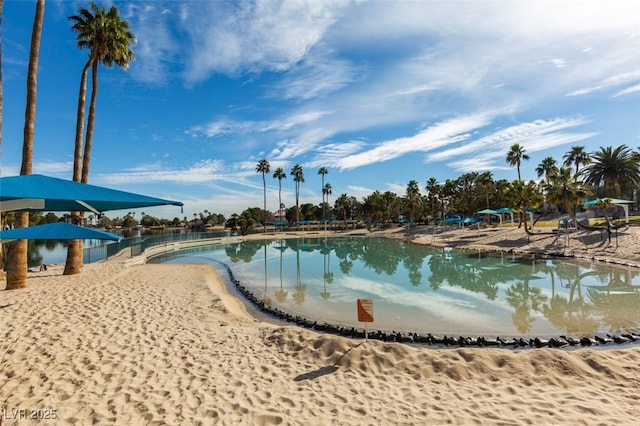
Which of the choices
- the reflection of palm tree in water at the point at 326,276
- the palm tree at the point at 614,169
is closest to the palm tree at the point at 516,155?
the palm tree at the point at 614,169

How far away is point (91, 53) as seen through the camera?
644 inches

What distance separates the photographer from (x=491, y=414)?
4.79 meters

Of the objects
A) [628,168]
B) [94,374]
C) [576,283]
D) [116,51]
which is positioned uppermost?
[116,51]

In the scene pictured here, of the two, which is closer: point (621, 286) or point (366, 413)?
point (366, 413)

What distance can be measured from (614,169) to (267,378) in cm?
5175

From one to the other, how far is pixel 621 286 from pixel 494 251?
17206mm

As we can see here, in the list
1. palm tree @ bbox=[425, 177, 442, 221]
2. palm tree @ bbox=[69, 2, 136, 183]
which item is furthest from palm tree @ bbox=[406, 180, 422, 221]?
palm tree @ bbox=[69, 2, 136, 183]

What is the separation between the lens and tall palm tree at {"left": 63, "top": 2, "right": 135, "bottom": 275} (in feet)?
Result: 52.1

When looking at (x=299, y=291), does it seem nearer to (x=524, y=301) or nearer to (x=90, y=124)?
A: (x=524, y=301)

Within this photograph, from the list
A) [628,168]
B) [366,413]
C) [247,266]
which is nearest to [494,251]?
[628,168]

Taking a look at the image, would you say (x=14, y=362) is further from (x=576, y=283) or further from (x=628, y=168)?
(x=628, y=168)

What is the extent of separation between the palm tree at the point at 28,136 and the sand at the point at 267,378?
153 inches

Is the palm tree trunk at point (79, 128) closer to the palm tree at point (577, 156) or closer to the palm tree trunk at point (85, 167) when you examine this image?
the palm tree trunk at point (85, 167)

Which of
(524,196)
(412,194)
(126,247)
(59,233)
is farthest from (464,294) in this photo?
(412,194)
